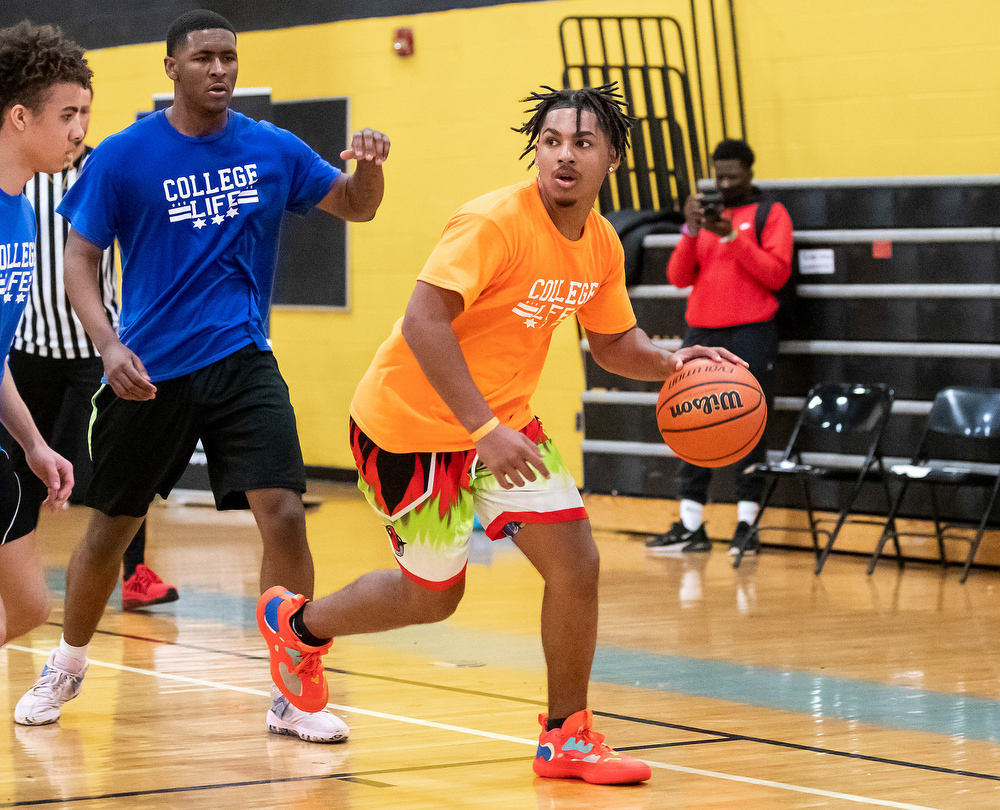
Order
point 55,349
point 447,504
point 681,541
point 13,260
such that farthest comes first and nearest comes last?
point 681,541 → point 55,349 → point 447,504 → point 13,260

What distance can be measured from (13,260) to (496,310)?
3.52 ft

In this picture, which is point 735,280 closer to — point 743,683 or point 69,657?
point 743,683

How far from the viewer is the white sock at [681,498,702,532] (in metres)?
8.23

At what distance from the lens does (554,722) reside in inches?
151

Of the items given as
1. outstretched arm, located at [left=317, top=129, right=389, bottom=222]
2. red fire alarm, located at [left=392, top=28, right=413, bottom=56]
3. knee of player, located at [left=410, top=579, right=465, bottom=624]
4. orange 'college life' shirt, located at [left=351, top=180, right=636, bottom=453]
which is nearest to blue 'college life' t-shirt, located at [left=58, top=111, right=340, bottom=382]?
outstretched arm, located at [left=317, top=129, right=389, bottom=222]

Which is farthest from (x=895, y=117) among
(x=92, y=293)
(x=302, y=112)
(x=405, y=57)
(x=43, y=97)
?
(x=43, y=97)

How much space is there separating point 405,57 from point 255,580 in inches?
188

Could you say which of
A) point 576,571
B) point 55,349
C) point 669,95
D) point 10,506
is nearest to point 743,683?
point 576,571

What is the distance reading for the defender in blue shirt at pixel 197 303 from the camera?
165 inches

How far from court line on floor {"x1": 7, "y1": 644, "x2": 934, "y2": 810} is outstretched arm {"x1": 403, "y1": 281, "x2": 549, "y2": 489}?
93cm

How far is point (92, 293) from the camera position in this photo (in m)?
4.13

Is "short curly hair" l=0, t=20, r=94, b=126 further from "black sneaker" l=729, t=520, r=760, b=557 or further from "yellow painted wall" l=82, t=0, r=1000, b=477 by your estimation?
"yellow painted wall" l=82, t=0, r=1000, b=477

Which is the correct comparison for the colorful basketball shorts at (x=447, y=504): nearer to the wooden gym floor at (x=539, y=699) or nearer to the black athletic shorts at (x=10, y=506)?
the wooden gym floor at (x=539, y=699)

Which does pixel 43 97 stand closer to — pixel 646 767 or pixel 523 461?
pixel 523 461
